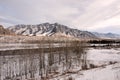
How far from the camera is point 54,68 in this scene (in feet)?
69.2

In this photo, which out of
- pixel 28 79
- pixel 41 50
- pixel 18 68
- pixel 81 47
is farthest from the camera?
pixel 81 47

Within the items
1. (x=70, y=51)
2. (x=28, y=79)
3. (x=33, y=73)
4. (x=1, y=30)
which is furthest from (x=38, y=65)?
(x=1, y=30)

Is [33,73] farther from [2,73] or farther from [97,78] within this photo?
[97,78]

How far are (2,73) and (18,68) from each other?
238 centimetres

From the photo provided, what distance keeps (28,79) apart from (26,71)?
2501mm

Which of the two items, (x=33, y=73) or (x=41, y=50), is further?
(x=41, y=50)

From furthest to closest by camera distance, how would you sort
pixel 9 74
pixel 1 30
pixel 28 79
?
1. pixel 1 30
2. pixel 9 74
3. pixel 28 79

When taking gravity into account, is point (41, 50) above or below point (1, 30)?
below

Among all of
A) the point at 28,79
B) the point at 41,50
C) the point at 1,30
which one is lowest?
the point at 28,79

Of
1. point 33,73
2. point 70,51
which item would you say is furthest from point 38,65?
point 70,51

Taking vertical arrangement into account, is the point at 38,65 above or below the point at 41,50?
below

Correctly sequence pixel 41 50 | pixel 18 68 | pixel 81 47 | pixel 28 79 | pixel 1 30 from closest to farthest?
1. pixel 28 79
2. pixel 18 68
3. pixel 41 50
4. pixel 81 47
5. pixel 1 30

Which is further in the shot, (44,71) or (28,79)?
(44,71)

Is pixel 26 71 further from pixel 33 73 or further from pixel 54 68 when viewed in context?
pixel 54 68
